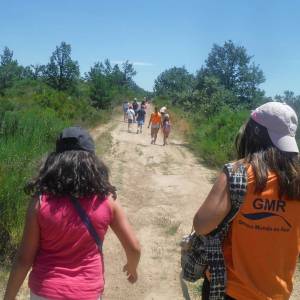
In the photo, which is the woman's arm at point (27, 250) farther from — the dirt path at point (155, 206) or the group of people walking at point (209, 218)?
the dirt path at point (155, 206)

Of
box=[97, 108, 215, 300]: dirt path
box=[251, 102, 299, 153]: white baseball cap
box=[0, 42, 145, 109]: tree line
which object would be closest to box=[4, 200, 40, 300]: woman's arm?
box=[251, 102, 299, 153]: white baseball cap

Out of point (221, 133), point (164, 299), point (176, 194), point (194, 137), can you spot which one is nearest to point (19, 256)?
point (164, 299)

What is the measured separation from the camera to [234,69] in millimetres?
61656

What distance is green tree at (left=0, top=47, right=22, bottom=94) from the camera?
60.8m

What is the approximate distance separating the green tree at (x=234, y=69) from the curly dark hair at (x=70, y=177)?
59.0 metres

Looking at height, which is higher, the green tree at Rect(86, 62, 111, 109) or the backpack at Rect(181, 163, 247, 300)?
the green tree at Rect(86, 62, 111, 109)

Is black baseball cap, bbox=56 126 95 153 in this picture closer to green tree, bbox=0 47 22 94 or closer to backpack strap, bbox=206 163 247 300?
backpack strap, bbox=206 163 247 300

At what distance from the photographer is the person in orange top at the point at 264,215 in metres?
2.14

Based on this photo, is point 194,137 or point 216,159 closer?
point 216,159

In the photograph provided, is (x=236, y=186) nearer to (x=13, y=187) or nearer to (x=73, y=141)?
(x=73, y=141)

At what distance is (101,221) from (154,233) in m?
5.11

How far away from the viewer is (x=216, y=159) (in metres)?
14.6

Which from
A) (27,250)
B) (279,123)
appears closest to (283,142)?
(279,123)

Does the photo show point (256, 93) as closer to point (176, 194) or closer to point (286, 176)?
point (176, 194)
